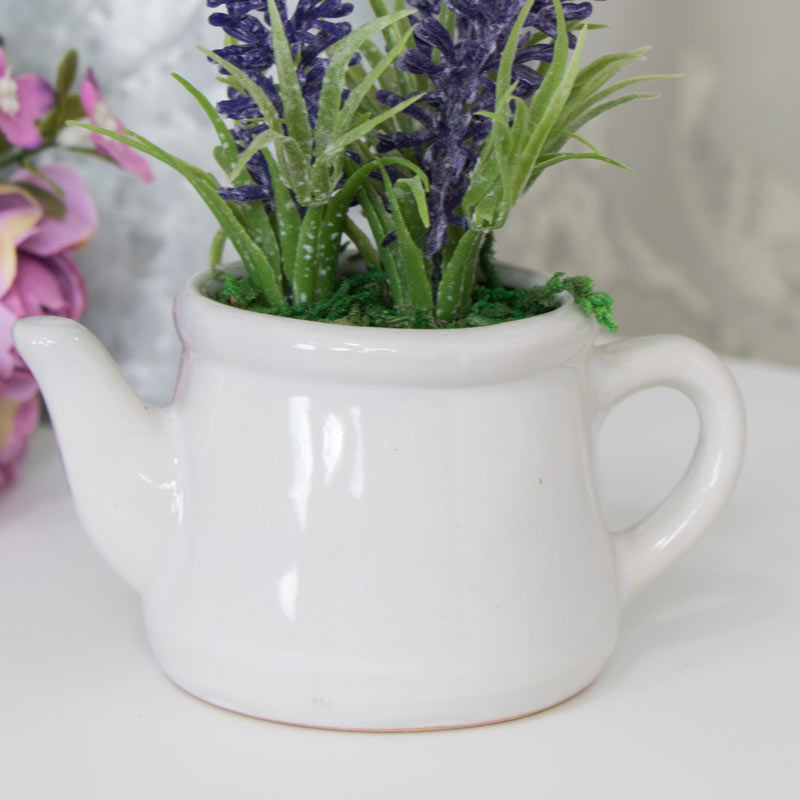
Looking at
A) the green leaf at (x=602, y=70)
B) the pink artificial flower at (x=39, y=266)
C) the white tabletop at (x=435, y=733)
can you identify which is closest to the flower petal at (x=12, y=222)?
the pink artificial flower at (x=39, y=266)

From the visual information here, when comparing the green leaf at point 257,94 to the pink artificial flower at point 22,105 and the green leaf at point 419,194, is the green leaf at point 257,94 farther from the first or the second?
the pink artificial flower at point 22,105

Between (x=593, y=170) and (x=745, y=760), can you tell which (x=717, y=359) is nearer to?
(x=745, y=760)

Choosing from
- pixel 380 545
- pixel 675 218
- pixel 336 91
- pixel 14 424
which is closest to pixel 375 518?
pixel 380 545

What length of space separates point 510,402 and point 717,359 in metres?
0.08

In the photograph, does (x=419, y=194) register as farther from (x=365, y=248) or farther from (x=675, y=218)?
(x=675, y=218)

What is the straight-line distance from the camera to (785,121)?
76 centimetres

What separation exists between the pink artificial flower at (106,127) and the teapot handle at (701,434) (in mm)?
250

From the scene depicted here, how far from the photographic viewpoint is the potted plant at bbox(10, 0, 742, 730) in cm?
32

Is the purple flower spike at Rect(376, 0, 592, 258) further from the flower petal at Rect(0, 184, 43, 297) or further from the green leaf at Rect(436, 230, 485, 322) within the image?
the flower petal at Rect(0, 184, 43, 297)

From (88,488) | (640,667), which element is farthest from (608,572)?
(88,488)

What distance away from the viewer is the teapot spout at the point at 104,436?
36 cm

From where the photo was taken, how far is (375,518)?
33 centimetres

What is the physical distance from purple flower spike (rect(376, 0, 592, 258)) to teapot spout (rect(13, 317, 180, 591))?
102 millimetres

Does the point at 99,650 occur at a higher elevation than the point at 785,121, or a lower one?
lower
